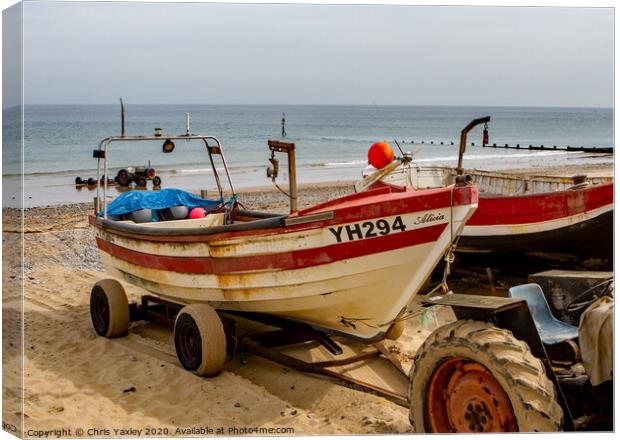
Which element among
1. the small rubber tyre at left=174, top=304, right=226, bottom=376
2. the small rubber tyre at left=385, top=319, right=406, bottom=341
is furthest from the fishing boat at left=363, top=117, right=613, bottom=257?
the small rubber tyre at left=174, top=304, right=226, bottom=376

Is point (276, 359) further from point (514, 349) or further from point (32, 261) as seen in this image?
point (32, 261)

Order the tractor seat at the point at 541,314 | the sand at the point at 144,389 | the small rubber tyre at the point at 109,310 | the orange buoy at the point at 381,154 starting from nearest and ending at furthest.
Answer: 1. the tractor seat at the point at 541,314
2. the sand at the point at 144,389
3. the orange buoy at the point at 381,154
4. the small rubber tyre at the point at 109,310

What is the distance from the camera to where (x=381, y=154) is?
22.1 feet

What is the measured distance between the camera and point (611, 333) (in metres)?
4.73

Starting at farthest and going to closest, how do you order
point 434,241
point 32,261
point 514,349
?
point 32,261 < point 434,241 < point 514,349

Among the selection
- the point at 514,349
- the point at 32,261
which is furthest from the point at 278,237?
the point at 32,261

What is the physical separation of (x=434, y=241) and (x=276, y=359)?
2.07m

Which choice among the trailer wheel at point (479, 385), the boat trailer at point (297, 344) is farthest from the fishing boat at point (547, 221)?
the trailer wheel at point (479, 385)

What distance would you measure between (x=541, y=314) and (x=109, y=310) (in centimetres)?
498

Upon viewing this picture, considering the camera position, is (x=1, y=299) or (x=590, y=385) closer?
(x=590, y=385)

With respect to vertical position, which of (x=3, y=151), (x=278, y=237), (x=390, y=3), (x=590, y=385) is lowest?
(x=590, y=385)

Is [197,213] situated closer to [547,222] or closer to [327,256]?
[327,256]

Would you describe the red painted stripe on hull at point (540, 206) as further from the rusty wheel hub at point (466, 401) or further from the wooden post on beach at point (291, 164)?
the rusty wheel hub at point (466, 401)

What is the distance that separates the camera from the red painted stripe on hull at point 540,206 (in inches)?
384
